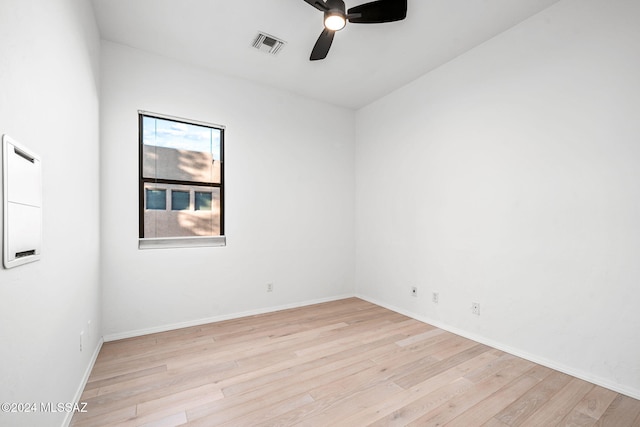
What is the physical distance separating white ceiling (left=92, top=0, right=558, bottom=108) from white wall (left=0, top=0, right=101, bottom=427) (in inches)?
19.5

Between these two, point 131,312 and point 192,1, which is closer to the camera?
point 192,1

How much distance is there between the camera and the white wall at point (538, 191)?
2.03 metres

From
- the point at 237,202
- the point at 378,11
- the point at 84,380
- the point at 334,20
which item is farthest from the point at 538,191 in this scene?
the point at 84,380

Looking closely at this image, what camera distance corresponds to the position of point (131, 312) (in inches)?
115

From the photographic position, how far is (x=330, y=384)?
209cm

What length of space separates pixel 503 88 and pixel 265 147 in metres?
2.67

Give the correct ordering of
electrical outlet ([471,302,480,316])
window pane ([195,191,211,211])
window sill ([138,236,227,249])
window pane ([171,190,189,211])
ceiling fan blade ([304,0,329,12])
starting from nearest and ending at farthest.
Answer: ceiling fan blade ([304,0,329,12]) → electrical outlet ([471,302,480,316]) → window sill ([138,236,227,249]) → window pane ([171,190,189,211]) → window pane ([195,191,211,211])

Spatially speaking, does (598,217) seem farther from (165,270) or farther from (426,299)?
(165,270)

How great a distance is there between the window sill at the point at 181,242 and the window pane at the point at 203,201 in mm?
354

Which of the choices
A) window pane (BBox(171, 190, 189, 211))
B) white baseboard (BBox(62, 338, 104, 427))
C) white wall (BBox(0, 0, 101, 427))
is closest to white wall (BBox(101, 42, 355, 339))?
white baseboard (BBox(62, 338, 104, 427))

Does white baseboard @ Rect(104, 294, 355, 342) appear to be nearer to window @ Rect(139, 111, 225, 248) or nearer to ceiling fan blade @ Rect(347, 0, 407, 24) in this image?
window @ Rect(139, 111, 225, 248)

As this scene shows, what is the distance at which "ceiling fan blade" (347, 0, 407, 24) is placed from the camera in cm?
199

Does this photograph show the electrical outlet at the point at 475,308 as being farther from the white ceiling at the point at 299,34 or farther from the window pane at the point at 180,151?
the window pane at the point at 180,151

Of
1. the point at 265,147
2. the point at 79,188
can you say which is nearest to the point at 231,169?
the point at 265,147
